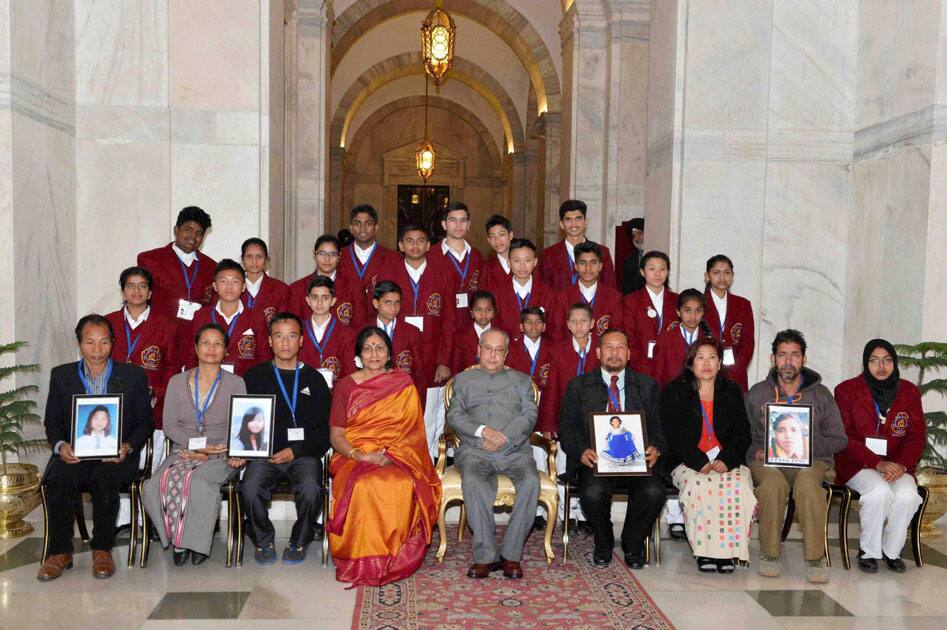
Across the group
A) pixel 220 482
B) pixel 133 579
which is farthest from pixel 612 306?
pixel 133 579

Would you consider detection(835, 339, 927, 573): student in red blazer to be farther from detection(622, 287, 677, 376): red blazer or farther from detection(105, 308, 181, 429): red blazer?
detection(105, 308, 181, 429): red blazer

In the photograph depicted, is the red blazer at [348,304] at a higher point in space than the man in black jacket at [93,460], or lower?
higher

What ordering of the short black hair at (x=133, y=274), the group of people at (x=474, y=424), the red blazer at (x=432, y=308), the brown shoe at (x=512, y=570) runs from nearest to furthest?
the brown shoe at (x=512, y=570) < the group of people at (x=474, y=424) < the short black hair at (x=133, y=274) < the red blazer at (x=432, y=308)

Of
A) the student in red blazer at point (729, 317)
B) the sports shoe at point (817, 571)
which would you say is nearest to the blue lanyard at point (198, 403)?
the student in red blazer at point (729, 317)

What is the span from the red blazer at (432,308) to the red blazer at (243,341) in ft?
3.49

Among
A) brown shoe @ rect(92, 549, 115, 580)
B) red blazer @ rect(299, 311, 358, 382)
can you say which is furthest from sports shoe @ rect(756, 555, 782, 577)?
brown shoe @ rect(92, 549, 115, 580)

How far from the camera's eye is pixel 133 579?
206 inches

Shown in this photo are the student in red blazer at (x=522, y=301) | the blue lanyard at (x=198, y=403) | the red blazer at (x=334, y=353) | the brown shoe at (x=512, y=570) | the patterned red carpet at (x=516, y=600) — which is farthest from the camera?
the student in red blazer at (x=522, y=301)

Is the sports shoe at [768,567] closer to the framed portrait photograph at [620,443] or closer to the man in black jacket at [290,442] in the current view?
the framed portrait photograph at [620,443]

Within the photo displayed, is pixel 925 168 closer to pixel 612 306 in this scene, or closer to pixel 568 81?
pixel 612 306

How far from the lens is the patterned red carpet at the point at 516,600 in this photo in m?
4.64

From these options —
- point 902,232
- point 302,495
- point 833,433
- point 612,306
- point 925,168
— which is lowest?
point 302,495

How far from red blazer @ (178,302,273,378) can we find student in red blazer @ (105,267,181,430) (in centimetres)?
19

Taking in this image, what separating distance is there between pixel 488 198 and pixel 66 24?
19.6 m
